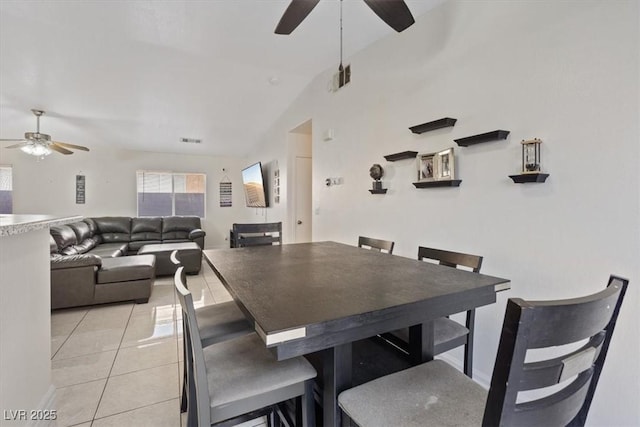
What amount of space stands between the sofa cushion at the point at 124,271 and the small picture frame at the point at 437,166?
3349 millimetres

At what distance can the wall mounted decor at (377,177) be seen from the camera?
280 centimetres

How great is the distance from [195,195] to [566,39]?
7.39m

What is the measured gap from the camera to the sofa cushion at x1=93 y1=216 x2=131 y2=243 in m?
5.92

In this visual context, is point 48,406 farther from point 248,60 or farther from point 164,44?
point 248,60

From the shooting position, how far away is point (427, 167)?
235 cm

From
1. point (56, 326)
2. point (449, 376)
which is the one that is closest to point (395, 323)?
point (449, 376)

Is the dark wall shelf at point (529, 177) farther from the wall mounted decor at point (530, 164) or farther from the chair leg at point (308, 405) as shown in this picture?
the chair leg at point (308, 405)

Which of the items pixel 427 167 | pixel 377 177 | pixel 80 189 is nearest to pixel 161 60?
pixel 377 177

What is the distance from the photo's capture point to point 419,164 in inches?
95.1

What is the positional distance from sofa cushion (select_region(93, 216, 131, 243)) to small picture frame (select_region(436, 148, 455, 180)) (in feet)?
20.6

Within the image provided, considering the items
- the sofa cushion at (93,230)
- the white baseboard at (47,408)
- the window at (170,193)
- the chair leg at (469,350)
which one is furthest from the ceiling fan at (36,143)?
the chair leg at (469,350)

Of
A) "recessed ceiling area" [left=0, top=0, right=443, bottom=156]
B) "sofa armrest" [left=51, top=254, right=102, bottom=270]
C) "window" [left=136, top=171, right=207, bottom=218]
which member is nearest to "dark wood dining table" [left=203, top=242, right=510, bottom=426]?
"recessed ceiling area" [left=0, top=0, right=443, bottom=156]

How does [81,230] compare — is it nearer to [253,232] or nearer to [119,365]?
[119,365]

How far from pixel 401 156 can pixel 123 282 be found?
11.3ft
